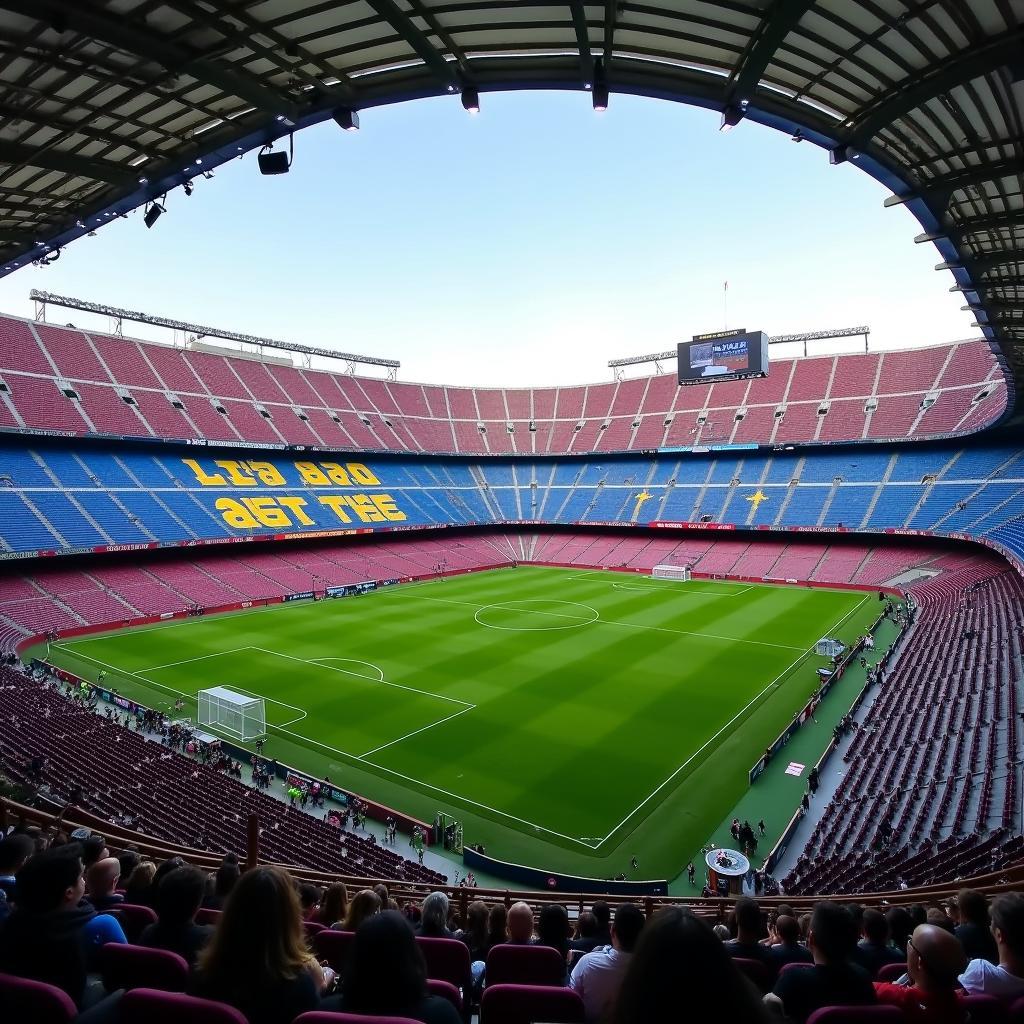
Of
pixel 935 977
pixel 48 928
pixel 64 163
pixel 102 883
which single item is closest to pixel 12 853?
pixel 102 883

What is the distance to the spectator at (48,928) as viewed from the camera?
3412 millimetres

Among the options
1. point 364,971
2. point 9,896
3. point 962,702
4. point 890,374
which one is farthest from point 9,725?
point 890,374

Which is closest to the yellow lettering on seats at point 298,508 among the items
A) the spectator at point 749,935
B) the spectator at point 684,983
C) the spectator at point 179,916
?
the spectator at point 179,916

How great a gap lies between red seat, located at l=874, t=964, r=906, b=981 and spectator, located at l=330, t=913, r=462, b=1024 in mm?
4015

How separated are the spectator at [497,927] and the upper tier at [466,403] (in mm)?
47114

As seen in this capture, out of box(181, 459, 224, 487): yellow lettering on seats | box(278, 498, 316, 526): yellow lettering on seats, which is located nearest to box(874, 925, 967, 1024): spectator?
box(278, 498, 316, 526): yellow lettering on seats

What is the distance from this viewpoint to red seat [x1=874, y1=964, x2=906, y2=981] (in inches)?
193

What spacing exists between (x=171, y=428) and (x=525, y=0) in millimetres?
50548

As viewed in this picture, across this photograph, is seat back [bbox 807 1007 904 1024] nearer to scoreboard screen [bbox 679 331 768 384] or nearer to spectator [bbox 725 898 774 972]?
spectator [bbox 725 898 774 972]

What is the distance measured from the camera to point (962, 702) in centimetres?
2106

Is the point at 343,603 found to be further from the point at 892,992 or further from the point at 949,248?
the point at 892,992

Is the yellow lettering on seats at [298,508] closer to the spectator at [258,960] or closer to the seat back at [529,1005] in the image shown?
the seat back at [529,1005]

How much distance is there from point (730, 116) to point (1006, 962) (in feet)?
29.8

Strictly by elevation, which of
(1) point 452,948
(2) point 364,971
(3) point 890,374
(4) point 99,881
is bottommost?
(1) point 452,948
